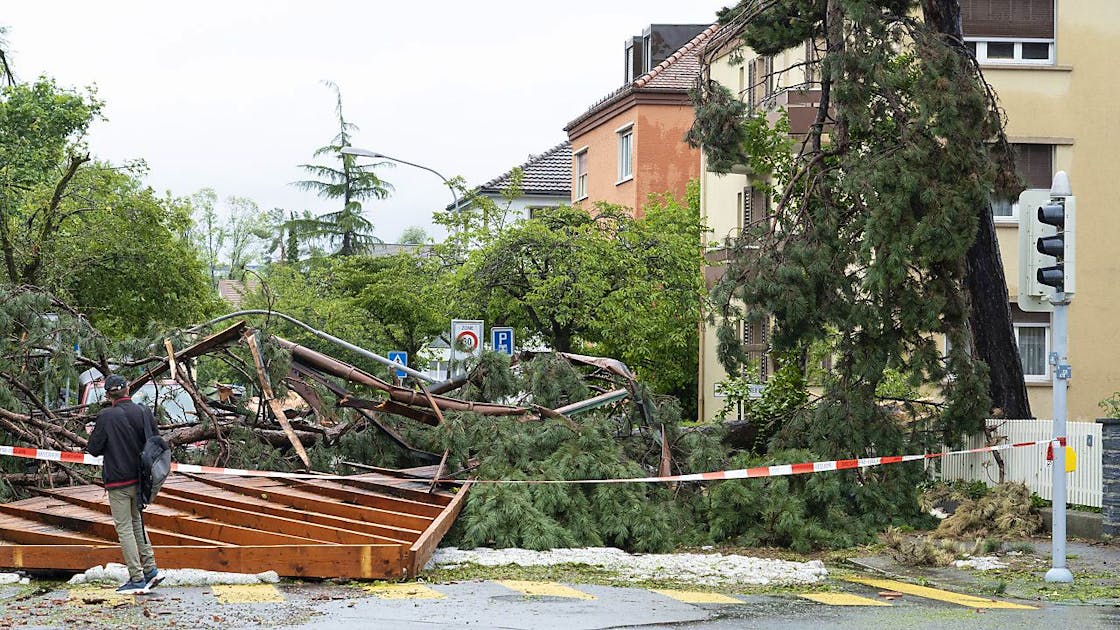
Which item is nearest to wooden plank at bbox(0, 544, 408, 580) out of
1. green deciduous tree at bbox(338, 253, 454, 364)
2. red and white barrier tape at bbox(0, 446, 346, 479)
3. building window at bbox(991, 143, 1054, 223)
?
red and white barrier tape at bbox(0, 446, 346, 479)

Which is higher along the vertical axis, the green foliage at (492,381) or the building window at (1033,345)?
the building window at (1033,345)

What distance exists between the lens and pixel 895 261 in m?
16.7

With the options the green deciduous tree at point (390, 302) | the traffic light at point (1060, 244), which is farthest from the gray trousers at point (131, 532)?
the green deciduous tree at point (390, 302)

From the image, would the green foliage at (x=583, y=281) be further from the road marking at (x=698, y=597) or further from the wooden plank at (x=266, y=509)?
the road marking at (x=698, y=597)

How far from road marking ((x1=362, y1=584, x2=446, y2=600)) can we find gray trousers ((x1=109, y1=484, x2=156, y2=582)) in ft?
5.52

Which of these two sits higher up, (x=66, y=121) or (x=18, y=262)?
(x=66, y=121)

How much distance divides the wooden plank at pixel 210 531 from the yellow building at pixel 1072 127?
1730 centimetres

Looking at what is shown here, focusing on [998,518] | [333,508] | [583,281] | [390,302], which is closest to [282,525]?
[333,508]

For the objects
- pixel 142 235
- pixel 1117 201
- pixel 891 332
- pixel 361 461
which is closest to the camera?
pixel 361 461

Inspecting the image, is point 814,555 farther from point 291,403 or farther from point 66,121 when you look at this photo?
point 66,121

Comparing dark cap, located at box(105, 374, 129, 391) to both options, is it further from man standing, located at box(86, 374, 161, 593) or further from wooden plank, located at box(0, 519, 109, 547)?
wooden plank, located at box(0, 519, 109, 547)

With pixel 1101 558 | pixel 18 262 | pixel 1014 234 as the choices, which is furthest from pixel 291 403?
pixel 1014 234

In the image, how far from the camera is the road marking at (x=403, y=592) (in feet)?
34.1

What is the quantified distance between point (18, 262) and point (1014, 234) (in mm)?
19315
